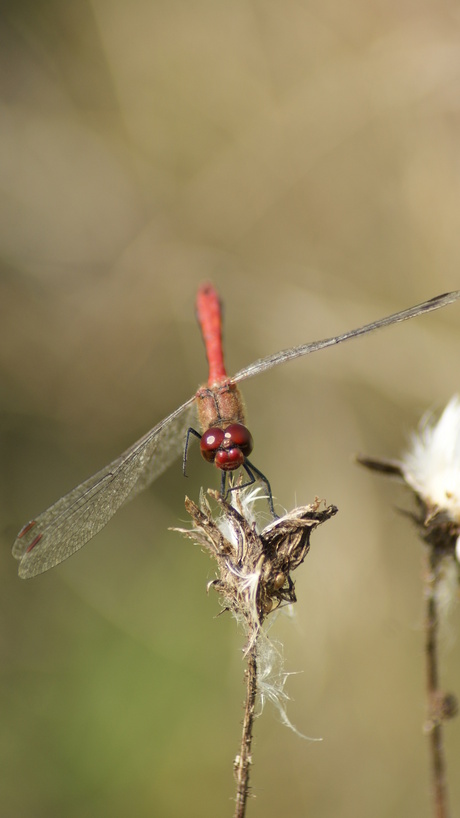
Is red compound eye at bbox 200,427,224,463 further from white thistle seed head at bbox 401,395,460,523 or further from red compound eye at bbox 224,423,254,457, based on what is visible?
white thistle seed head at bbox 401,395,460,523

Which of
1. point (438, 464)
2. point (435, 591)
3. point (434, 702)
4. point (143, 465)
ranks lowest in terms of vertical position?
point (434, 702)

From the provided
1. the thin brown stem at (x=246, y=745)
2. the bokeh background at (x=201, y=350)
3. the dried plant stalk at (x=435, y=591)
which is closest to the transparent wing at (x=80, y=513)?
the dried plant stalk at (x=435, y=591)

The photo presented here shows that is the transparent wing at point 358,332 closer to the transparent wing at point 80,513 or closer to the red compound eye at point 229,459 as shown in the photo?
the transparent wing at point 80,513

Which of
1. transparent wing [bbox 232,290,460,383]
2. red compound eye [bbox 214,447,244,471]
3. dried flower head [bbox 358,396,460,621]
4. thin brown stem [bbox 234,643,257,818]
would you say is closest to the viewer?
thin brown stem [bbox 234,643,257,818]

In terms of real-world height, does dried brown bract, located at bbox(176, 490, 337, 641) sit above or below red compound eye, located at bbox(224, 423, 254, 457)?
below

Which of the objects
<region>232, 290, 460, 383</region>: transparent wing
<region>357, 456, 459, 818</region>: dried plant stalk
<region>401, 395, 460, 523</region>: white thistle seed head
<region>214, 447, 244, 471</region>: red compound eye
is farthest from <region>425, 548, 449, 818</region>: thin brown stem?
<region>232, 290, 460, 383</region>: transparent wing

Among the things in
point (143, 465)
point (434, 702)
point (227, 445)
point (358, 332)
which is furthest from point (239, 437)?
point (434, 702)

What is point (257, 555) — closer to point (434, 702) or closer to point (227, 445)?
point (227, 445)

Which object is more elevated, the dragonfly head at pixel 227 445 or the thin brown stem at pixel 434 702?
the dragonfly head at pixel 227 445
